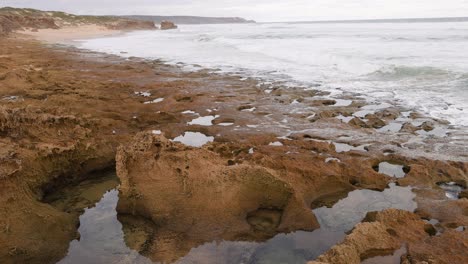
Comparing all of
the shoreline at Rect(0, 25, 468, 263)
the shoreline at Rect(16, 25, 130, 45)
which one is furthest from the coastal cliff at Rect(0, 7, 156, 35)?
the shoreline at Rect(0, 25, 468, 263)

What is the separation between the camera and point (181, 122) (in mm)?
8703

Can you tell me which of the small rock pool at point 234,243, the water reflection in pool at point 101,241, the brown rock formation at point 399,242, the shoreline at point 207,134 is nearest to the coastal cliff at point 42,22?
the shoreline at point 207,134

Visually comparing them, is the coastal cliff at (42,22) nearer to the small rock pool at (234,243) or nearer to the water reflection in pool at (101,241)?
the water reflection in pool at (101,241)

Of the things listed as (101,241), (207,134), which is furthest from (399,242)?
(207,134)

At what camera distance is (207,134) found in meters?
7.99

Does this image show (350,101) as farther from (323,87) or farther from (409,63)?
(409,63)

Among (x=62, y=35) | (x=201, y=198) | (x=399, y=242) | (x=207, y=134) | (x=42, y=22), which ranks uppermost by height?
(x=42, y=22)

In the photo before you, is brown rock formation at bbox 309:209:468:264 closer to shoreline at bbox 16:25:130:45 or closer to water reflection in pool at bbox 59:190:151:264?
water reflection in pool at bbox 59:190:151:264

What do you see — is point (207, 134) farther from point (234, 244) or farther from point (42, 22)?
point (42, 22)

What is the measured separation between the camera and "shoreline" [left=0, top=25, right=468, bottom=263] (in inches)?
185

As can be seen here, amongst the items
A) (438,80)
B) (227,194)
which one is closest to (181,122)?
(227,194)

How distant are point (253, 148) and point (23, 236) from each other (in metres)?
4.02

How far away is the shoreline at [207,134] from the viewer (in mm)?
4711

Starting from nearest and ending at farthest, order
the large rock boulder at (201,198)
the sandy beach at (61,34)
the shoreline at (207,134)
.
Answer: the large rock boulder at (201,198), the shoreline at (207,134), the sandy beach at (61,34)
